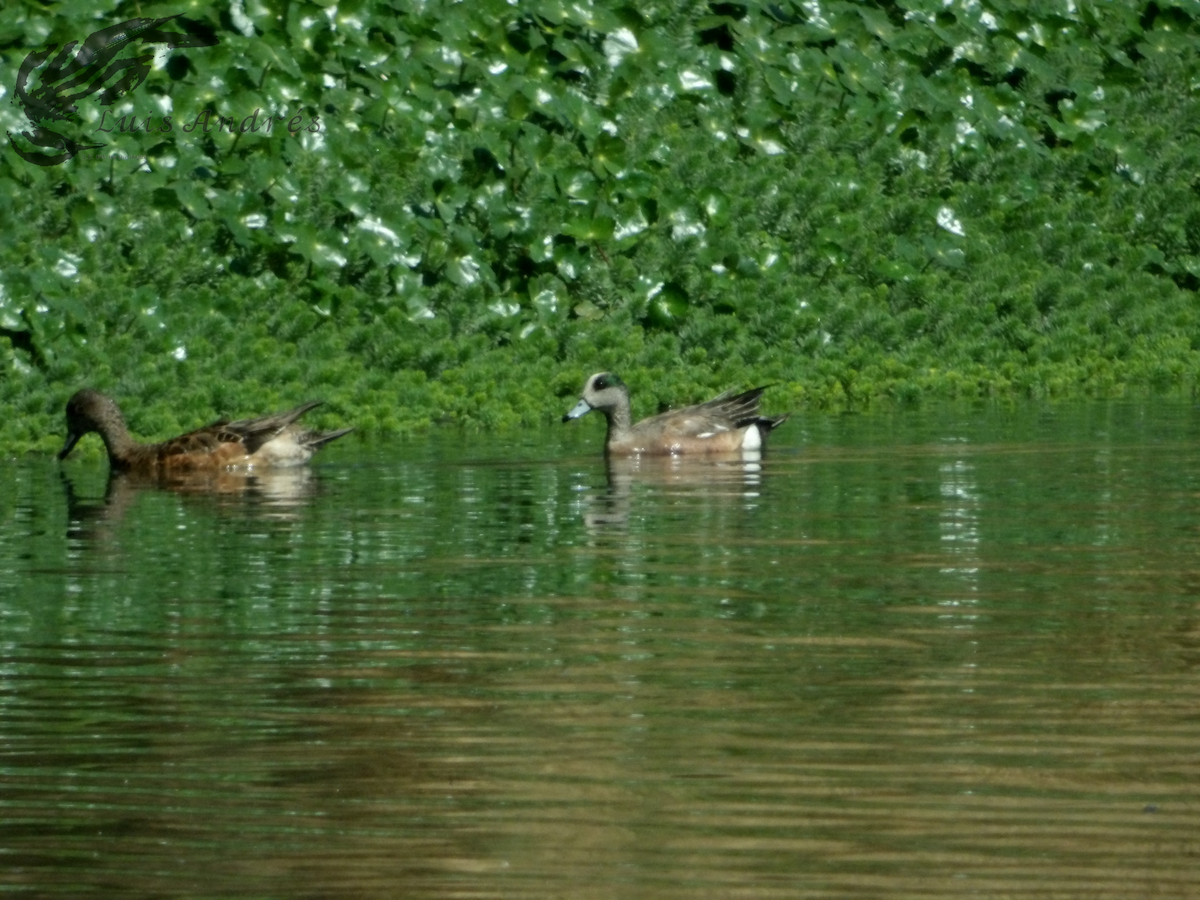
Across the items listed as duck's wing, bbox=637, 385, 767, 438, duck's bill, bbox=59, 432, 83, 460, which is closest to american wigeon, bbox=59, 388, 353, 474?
duck's bill, bbox=59, 432, 83, 460

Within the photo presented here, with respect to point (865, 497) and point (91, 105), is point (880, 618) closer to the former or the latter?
point (865, 497)

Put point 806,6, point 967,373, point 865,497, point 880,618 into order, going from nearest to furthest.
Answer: point 880,618 < point 865,497 < point 967,373 < point 806,6

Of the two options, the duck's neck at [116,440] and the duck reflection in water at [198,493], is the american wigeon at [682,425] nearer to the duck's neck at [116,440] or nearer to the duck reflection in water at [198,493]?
the duck reflection in water at [198,493]

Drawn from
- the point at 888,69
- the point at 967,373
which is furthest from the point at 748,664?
the point at 888,69

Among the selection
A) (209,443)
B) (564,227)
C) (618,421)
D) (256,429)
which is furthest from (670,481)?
(564,227)

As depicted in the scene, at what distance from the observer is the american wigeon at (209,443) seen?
49.1 feet

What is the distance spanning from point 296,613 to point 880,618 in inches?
80.1

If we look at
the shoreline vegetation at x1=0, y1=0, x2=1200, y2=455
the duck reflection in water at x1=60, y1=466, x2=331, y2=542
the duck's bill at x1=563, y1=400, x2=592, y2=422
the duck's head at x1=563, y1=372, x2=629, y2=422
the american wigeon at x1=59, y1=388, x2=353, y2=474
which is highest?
the shoreline vegetation at x1=0, y1=0, x2=1200, y2=455

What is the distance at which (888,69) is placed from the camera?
2456 cm

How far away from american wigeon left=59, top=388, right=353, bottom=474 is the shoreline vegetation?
28.0 inches

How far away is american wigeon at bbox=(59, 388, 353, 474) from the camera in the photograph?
49.1 ft

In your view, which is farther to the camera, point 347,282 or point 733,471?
point 347,282

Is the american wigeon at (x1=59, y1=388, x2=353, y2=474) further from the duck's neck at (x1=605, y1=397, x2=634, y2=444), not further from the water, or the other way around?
the water

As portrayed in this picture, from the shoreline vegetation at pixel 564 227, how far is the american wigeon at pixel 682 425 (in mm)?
1235
